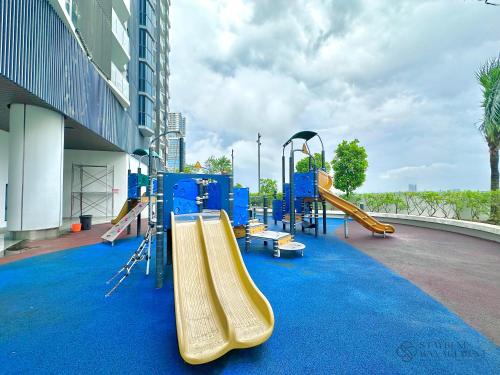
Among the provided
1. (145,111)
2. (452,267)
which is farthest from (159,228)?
(145,111)

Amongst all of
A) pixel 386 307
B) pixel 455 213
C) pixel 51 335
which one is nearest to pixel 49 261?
pixel 51 335

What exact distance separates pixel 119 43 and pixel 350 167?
1910 centimetres

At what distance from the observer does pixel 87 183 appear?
15258mm

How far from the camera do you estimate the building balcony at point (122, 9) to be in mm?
15888

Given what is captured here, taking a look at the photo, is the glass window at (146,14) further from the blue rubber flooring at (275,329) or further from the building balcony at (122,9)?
the blue rubber flooring at (275,329)

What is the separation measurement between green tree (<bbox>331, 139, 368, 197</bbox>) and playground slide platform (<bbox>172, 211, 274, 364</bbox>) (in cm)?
1598

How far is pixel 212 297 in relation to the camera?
2.96 meters

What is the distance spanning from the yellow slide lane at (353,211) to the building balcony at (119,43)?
1642 cm

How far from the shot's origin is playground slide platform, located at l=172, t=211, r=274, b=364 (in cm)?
229

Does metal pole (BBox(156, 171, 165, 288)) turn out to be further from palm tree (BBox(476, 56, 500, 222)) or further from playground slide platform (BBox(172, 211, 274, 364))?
palm tree (BBox(476, 56, 500, 222))

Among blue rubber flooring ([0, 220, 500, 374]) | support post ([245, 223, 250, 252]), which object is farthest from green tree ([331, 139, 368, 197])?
blue rubber flooring ([0, 220, 500, 374])

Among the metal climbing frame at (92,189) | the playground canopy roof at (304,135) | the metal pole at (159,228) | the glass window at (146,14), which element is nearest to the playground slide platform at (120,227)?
the metal pole at (159,228)

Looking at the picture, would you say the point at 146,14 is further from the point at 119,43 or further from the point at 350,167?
the point at 350,167

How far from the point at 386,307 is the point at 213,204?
4.71 meters
